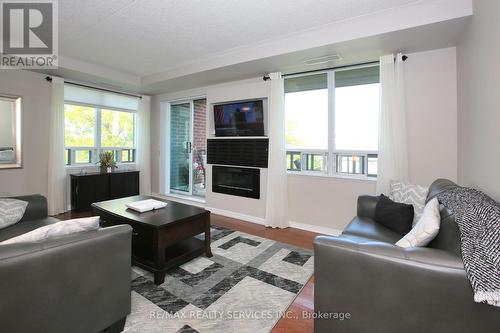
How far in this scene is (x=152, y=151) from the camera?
566cm

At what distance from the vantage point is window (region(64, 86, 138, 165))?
14.4ft

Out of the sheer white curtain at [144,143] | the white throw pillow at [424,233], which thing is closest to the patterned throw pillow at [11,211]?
the white throw pillow at [424,233]

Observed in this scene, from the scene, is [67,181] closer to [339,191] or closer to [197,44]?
[197,44]

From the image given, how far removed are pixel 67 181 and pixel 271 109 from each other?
3.85m

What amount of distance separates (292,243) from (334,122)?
1.79 m

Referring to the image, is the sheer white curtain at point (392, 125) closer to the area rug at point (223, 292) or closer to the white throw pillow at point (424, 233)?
the area rug at point (223, 292)

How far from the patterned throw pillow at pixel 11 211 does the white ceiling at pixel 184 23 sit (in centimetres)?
193

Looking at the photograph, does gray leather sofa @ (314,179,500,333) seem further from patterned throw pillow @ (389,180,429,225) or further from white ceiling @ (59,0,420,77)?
white ceiling @ (59,0,420,77)

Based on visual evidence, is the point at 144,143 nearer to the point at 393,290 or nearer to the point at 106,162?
the point at 106,162

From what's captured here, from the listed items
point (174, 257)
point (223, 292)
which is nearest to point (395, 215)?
point (223, 292)

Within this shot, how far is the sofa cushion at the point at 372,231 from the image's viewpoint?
1.92 m

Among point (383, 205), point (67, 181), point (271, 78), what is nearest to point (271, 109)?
point (271, 78)

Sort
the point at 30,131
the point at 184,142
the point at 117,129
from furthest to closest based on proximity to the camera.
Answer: the point at 184,142 < the point at 117,129 < the point at 30,131

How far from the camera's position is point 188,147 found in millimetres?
5309
